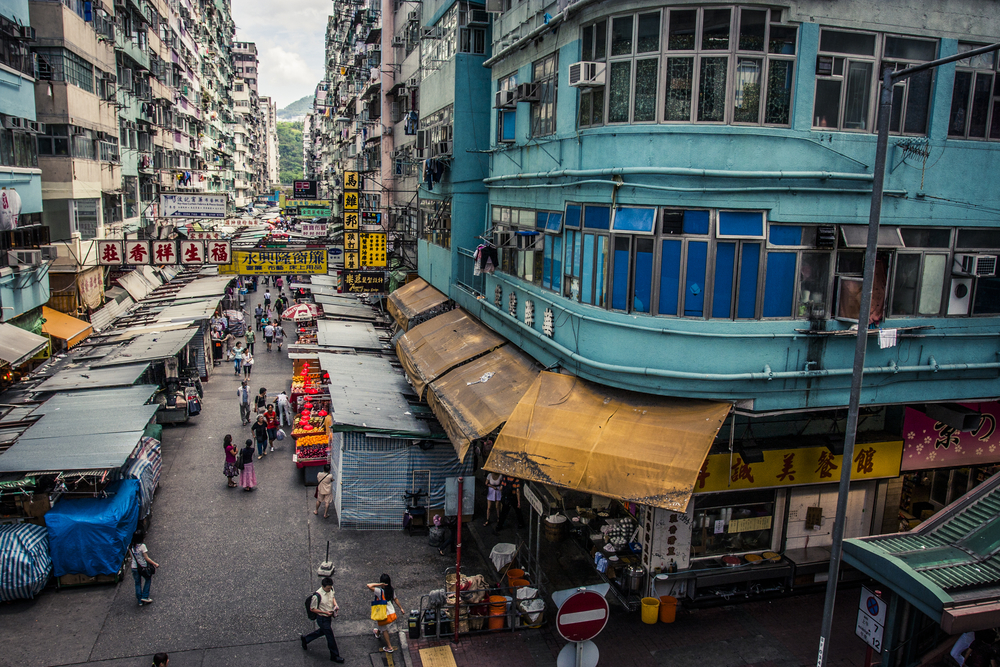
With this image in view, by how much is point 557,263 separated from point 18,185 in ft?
61.2

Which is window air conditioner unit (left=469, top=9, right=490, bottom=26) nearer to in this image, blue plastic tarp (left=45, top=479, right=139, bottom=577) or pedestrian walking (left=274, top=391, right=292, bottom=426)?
pedestrian walking (left=274, top=391, right=292, bottom=426)

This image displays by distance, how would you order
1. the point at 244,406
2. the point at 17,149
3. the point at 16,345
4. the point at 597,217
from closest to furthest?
the point at 597,217
the point at 16,345
the point at 17,149
the point at 244,406

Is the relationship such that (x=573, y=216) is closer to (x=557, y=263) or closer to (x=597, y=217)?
(x=597, y=217)

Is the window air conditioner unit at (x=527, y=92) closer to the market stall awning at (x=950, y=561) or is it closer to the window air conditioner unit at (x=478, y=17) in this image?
the window air conditioner unit at (x=478, y=17)

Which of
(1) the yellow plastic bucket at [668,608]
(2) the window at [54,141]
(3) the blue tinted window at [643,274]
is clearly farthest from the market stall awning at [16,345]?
(1) the yellow plastic bucket at [668,608]

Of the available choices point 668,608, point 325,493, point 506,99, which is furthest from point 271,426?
point 668,608

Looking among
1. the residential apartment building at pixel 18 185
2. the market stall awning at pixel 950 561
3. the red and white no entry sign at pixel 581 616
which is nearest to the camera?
the red and white no entry sign at pixel 581 616

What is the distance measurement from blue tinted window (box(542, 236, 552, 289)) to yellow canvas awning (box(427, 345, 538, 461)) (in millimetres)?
1990

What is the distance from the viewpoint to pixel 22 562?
41.4 feet

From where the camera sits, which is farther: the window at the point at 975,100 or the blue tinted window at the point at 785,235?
the window at the point at 975,100

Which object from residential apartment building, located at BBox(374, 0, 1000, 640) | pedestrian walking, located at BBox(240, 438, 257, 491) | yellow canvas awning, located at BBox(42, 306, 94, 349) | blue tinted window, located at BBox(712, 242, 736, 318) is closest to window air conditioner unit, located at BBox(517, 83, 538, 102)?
residential apartment building, located at BBox(374, 0, 1000, 640)

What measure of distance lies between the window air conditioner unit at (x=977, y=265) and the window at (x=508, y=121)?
375 inches

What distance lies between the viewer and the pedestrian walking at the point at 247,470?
18.2 metres

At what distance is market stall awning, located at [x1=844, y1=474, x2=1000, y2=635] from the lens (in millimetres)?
8320
